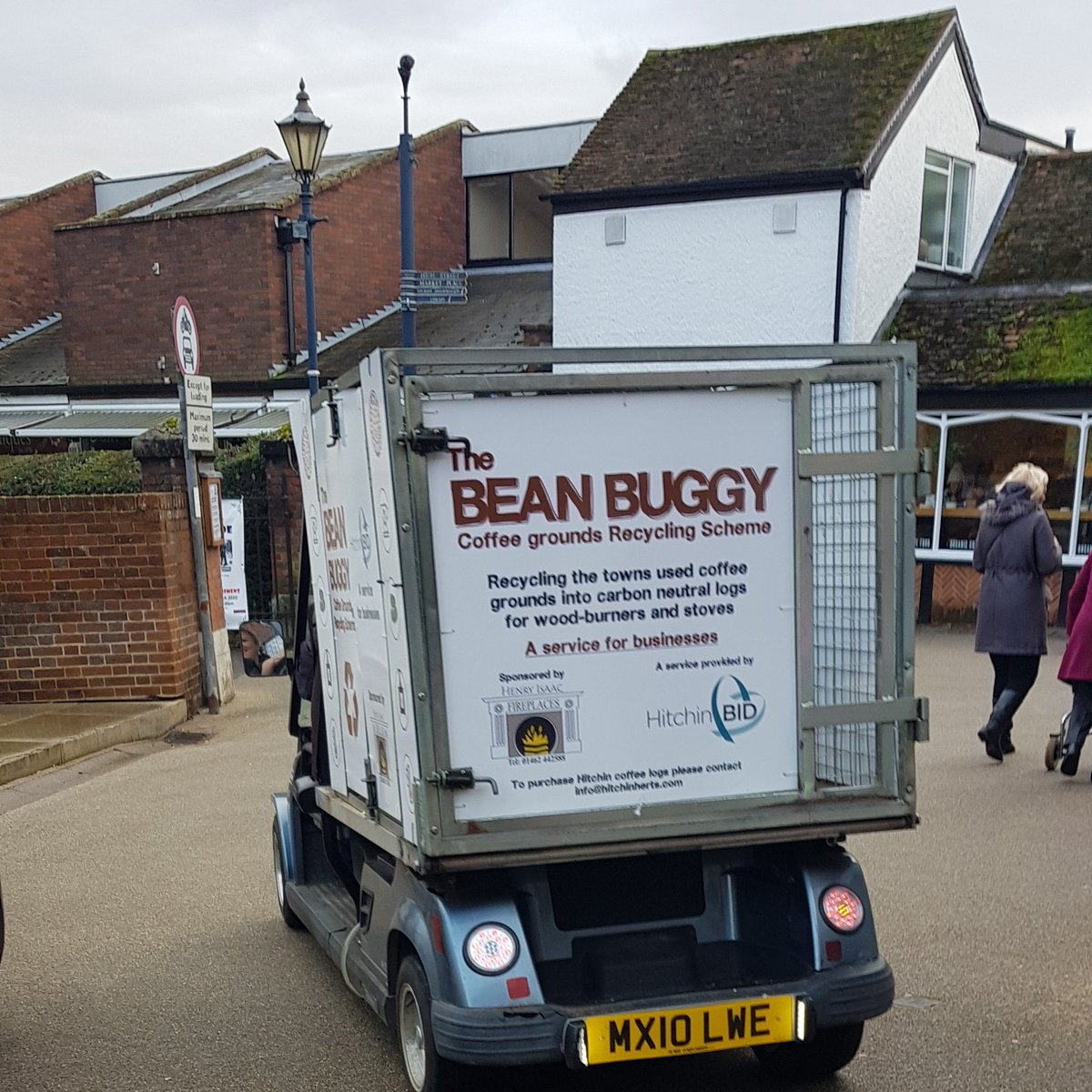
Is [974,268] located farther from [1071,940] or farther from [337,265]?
[1071,940]

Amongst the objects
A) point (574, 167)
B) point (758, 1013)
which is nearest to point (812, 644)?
point (758, 1013)

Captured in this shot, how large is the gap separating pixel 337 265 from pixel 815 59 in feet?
30.7

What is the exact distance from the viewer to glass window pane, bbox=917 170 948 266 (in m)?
17.7

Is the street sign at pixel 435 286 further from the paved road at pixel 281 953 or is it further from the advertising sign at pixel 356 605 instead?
the advertising sign at pixel 356 605

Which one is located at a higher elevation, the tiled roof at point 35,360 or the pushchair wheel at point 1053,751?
the tiled roof at point 35,360

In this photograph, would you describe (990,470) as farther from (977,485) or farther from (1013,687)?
(1013,687)

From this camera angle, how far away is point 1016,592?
8.10 meters

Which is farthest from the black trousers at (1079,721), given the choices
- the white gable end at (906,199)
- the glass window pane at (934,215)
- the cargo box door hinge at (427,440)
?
the glass window pane at (934,215)

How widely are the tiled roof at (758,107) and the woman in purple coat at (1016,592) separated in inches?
342

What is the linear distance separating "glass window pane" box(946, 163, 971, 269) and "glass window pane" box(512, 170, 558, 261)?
898cm

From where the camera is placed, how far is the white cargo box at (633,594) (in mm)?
3389

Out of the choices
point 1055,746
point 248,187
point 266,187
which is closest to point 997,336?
point 1055,746

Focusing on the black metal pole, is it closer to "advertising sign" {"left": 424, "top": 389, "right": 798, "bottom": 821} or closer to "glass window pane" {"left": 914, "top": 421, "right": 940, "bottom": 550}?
"glass window pane" {"left": 914, "top": 421, "right": 940, "bottom": 550}

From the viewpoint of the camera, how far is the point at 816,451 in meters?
3.63
